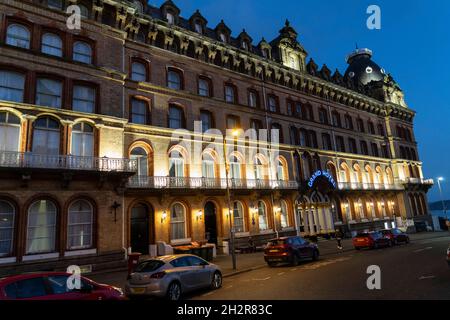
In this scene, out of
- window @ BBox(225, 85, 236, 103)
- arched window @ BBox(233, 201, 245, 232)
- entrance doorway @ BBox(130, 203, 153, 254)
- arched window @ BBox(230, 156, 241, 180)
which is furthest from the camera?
window @ BBox(225, 85, 236, 103)

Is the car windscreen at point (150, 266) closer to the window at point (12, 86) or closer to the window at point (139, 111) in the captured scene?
the window at point (12, 86)

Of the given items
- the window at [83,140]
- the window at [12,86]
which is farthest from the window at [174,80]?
the window at [12,86]

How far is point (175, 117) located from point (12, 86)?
38.1ft

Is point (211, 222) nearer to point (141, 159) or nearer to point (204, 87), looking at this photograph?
point (141, 159)

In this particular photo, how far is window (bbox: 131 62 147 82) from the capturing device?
961 inches

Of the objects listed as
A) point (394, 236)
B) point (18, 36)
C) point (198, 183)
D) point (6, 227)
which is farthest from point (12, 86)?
point (394, 236)

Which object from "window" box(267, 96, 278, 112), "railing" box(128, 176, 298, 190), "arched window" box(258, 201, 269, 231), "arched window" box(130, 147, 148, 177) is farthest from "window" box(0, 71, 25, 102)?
"window" box(267, 96, 278, 112)

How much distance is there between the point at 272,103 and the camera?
3456cm

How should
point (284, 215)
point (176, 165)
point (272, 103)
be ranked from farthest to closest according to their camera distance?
1. point (272, 103)
2. point (284, 215)
3. point (176, 165)

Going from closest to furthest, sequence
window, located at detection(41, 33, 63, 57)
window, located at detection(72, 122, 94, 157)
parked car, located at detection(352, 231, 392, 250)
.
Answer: window, located at detection(72, 122, 94, 157), window, located at detection(41, 33, 63, 57), parked car, located at detection(352, 231, 392, 250)

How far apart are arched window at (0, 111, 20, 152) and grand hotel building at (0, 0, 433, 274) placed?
72 millimetres

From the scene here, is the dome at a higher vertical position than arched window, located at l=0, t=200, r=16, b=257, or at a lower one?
higher

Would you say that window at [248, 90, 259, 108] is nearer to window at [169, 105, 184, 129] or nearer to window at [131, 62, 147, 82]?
window at [169, 105, 184, 129]
